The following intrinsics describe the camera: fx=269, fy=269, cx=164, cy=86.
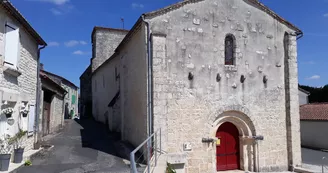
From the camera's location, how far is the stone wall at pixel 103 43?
2603 centimetres

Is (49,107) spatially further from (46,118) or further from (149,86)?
(149,86)

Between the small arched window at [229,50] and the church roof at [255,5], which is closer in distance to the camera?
the church roof at [255,5]

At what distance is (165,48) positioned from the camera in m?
9.69

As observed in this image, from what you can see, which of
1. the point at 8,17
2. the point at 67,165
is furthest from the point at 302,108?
the point at 8,17

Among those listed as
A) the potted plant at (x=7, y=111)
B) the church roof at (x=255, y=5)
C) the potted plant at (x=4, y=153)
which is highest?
the church roof at (x=255, y=5)

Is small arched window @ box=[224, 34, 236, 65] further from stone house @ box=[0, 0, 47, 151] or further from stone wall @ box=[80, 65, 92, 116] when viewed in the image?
stone wall @ box=[80, 65, 92, 116]

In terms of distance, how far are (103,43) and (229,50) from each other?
693 inches

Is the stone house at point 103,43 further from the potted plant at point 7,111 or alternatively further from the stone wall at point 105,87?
the potted plant at point 7,111

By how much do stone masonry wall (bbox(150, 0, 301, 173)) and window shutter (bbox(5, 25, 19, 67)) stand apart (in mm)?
4486

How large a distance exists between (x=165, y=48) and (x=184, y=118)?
2.63 metres

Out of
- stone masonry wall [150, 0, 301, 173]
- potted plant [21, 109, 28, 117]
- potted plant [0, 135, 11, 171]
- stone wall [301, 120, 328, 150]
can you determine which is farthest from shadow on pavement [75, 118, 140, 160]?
stone wall [301, 120, 328, 150]

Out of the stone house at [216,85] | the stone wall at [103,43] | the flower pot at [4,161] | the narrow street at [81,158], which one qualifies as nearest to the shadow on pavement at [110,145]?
the narrow street at [81,158]

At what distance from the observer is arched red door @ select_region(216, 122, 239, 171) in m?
10.8

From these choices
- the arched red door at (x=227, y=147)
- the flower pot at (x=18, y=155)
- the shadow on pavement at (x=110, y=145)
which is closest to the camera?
the flower pot at (x=18, y=155)
